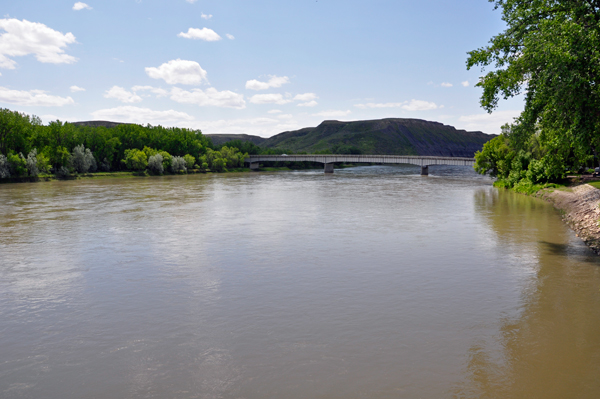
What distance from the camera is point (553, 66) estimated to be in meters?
20.7

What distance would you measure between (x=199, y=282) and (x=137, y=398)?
337 inches

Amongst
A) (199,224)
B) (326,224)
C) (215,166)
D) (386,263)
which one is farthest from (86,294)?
(215,166)

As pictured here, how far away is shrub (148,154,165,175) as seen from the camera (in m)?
113

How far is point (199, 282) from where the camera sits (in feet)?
57.9

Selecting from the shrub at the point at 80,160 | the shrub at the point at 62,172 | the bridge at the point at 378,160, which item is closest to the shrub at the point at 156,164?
the shrub at the point at 80,160

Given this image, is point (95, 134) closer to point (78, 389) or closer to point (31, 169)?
point (31, 169)

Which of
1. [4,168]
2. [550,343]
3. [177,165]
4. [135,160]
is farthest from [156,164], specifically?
[550,343]

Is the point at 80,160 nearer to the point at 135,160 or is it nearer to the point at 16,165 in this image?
the point at 135,160

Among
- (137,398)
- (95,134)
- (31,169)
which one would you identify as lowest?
(137,398)

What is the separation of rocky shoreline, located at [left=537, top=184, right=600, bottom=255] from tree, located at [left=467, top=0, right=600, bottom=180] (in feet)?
18.3

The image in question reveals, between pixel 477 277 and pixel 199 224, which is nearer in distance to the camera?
pixel 477 277

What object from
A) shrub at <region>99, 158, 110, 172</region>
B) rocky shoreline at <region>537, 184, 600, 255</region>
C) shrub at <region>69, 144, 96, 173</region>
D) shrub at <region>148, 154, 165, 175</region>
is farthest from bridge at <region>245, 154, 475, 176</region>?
rocky shoreline at <region>537, 184, 600, 255</region>

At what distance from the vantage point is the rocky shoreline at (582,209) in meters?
26.2

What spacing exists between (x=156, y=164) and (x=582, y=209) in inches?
3895
